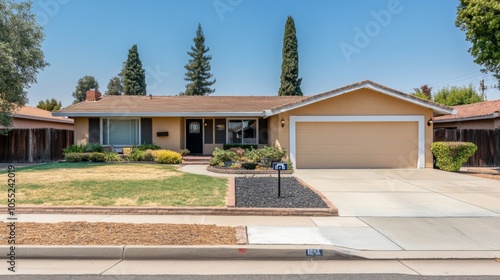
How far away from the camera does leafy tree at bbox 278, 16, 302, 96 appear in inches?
1484

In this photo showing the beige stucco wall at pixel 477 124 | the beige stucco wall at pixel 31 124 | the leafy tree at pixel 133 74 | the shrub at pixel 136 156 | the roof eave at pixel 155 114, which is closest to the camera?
the shrub at pixel 136 156

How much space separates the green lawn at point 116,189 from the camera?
7754mm

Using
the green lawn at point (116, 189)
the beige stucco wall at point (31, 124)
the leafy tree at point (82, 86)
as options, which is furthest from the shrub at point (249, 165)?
the leafy tree at point (82, 86)

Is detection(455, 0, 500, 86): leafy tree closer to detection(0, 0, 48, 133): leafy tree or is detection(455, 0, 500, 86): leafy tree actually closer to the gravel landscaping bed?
the gravel landscaping bed

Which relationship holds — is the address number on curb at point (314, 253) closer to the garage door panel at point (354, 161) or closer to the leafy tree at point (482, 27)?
the garage door panel at point (354, 161)

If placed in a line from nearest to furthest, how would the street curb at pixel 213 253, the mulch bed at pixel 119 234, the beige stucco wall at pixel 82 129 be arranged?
the street curb at pixel 213 253 → the mulch bed at pixel 119 234 → the beige stucco wall at pixel 82 129

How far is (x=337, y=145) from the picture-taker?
619 inches

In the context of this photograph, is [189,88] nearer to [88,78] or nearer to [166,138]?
[88,78]

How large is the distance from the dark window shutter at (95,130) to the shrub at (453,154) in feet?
57.0

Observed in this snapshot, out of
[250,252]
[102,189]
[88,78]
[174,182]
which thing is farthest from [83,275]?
[88,78]

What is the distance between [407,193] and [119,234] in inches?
307

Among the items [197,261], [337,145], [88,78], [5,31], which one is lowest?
[197,261]

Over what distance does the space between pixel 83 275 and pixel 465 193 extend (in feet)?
32.5

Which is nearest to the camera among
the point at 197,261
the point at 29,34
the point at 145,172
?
the point at 197,261
